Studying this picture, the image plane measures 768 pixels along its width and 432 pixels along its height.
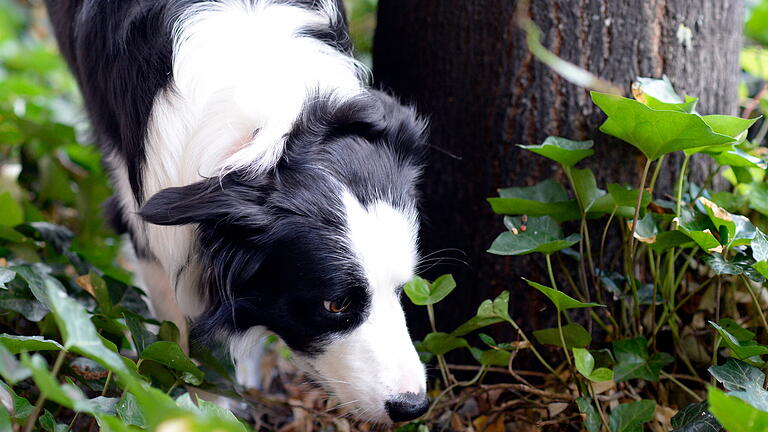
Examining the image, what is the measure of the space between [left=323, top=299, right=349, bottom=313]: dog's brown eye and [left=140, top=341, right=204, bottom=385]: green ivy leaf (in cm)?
34

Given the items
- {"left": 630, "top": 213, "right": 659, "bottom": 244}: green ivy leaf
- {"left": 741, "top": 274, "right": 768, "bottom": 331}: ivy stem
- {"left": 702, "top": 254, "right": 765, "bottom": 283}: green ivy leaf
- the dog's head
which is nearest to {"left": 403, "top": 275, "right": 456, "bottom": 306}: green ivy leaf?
the dog's head

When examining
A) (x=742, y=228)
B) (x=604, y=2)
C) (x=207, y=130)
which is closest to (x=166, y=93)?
(x=207, y=130)

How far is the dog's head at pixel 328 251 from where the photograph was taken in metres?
1.69

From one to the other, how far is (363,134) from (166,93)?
0.51 m

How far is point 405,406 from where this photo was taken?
1.75 meters

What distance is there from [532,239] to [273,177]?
2.16ft

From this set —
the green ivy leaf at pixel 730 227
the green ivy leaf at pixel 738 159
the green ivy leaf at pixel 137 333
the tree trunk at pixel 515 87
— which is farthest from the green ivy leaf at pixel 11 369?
the green ivy leaf at pixel 738 159

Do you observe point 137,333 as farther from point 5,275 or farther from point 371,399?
point 371,399

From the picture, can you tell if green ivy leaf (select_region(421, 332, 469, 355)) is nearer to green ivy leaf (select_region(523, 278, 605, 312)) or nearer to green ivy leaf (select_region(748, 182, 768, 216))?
green ivy leaf (select_region(523, 278, 605, 312))

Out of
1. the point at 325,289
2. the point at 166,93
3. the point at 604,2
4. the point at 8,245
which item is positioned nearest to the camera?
the point at 325,289

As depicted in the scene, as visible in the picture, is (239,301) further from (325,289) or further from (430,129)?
Result: (430,129)

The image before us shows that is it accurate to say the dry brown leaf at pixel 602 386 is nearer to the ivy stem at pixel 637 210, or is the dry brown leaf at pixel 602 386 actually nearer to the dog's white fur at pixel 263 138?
the ivy stem at pixel 637 210

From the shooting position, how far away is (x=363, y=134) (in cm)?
186

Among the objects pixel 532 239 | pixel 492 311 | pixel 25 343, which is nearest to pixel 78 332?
pixel 25 343
